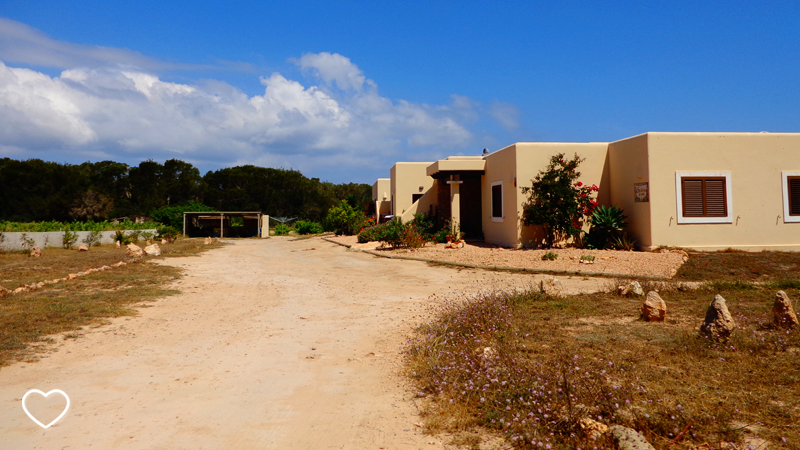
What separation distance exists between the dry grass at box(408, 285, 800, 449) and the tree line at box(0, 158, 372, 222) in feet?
98.5

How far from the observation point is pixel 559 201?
50.9 feet

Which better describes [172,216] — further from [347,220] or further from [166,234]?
[347,220]

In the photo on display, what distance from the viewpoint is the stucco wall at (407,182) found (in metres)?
27.5

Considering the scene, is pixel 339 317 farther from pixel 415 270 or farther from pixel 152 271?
pixel 152 271

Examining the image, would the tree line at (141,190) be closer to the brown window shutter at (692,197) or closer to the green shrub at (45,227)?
the green shrub at (45,227)

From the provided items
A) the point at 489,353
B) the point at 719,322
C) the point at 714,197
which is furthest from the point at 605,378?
the point at 714,197

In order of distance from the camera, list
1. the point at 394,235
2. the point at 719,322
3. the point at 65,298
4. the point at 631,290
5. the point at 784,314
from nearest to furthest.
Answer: the point at 719,322
the point at 784,314
the point at 631,290
the point at 65,298
the point at 394,235

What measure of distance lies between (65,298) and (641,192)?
589 inches

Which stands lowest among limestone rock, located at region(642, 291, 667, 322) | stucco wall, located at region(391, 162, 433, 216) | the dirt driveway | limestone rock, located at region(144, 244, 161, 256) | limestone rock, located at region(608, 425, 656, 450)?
the dirt driveway

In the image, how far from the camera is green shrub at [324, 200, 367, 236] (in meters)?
28.4

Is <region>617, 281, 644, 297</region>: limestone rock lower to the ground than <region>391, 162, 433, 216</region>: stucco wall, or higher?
lower

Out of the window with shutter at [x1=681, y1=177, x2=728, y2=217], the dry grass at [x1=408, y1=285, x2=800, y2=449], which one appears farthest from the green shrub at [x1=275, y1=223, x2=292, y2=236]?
the dry grass at [x1=408, y1=285, x2=800, y2=449]

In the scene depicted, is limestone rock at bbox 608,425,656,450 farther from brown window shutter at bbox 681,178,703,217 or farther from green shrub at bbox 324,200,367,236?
green shrub at bbox 324,200,367,236

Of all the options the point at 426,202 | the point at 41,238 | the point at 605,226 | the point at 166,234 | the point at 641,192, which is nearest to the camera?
the point at 641,192
